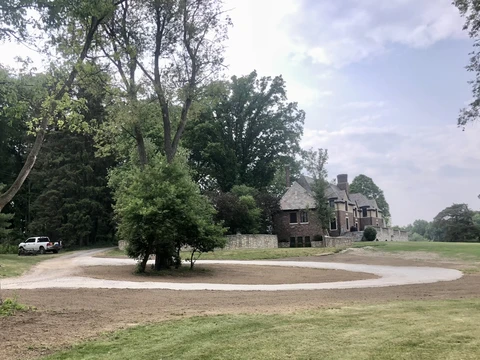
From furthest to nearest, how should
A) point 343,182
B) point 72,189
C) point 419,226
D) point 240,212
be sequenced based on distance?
point 419,226, point 343,182, point 72,189, point 240,212

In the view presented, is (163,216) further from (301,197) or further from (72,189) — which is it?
(301,197)

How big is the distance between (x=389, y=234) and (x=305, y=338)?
191 ft

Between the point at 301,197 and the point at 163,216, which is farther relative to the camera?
the point at 301,197

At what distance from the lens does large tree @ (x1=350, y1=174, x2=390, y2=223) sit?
8762 centimetres

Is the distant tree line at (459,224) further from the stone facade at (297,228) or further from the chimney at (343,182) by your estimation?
the stone facade at (297,228)

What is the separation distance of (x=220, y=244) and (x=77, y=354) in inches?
593

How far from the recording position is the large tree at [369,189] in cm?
8762

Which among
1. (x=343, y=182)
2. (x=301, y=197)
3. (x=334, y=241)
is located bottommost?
(x=334, y=241)

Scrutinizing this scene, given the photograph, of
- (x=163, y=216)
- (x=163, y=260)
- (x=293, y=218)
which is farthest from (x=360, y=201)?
(x=163, y=216)

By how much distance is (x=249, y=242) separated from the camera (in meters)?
41.6

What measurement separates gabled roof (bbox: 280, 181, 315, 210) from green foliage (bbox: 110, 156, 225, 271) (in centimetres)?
3147

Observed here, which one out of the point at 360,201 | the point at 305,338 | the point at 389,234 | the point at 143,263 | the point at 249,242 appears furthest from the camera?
the point at 360,201

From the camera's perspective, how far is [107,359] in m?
5.62

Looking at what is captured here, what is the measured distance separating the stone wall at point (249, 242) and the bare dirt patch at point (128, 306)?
1058 inches
